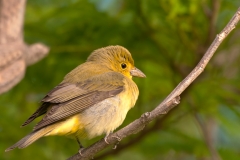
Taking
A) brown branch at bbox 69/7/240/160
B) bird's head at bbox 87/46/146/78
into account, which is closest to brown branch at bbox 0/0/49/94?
bird's head at bbox 87/46/146/78

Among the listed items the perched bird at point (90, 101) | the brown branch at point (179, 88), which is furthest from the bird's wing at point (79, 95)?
the brown branch at point (179, 88)

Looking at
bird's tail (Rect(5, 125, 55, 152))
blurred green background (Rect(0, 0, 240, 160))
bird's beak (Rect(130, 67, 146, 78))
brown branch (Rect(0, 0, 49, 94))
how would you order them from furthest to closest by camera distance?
1. bird's beak (Rect(130, 67, 146, 78))
2. blurred green background (Rect(0, 0, 240, 160))
3. brown branch (Rect(0, 0, 49, 94))
4. bird's tail (Rect(5, 125, 55, 152))

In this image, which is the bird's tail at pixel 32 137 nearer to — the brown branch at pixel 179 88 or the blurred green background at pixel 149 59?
the brown branch at pixel 179 88

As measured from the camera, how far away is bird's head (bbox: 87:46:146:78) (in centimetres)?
534

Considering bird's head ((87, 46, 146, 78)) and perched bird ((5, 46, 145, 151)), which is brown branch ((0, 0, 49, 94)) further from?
bird's head ((87, 46, 146, 78))

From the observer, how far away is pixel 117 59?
17.8 ft

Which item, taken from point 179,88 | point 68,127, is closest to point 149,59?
point 68,127

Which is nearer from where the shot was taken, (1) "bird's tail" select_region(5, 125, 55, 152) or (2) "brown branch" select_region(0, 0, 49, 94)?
(1) "bird's tail" select_region(5, 125, 55, 152)

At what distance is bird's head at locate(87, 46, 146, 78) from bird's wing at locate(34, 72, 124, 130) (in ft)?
0.54

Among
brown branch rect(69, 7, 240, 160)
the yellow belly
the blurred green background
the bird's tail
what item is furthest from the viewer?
the blurred green background

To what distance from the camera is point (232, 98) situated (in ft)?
16.8

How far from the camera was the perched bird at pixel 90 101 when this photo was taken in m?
4.37

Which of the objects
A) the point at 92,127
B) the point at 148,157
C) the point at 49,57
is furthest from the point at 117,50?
the point at 148,157

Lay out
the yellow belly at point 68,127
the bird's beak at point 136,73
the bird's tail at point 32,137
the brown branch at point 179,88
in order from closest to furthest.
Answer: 1. the brown branch at point 179,88
2. the bird's tail at point 32,137
3. the yellow belly at point 68,127
4. the bird's beak at point 136,73
